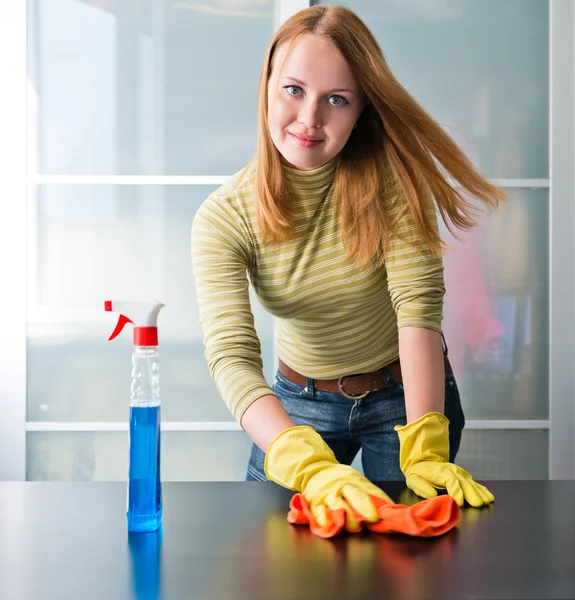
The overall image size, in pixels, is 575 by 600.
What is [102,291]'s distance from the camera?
228cm

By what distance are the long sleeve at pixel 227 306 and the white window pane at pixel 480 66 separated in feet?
3.87

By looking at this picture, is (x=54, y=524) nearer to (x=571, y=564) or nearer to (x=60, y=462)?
(x=571, y=564)

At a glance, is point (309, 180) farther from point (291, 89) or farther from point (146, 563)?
point (146, 563)

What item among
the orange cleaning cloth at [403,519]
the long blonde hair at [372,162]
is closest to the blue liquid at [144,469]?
the orange cleaning cloth at [403,519]

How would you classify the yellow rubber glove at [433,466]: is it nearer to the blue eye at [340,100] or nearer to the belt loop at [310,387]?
the belt loop at [310,387]

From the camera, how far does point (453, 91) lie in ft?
7.44

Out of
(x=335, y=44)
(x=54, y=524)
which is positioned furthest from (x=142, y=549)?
(x=335, y=44)

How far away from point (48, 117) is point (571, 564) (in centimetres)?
196

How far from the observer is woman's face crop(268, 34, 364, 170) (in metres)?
1.21

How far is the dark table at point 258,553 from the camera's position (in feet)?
2.35

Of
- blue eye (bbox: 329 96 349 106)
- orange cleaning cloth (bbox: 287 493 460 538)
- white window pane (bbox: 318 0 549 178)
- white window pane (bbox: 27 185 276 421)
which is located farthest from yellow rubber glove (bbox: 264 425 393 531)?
white window pane (bbox: 318 0 549 178)

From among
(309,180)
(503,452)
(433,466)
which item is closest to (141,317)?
(433,466)

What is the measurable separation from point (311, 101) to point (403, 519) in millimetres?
659

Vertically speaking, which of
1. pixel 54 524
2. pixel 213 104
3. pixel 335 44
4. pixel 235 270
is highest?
pixel 213 104
